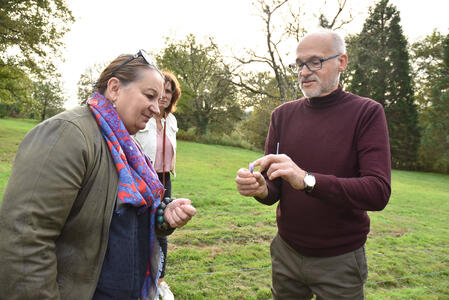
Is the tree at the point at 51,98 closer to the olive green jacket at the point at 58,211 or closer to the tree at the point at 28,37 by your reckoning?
the tree at the point at 28,37

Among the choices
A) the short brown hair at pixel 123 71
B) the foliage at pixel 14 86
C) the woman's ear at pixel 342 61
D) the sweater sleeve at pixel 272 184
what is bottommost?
the sweater sleeve at pixel 272 184

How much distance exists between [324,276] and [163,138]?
7.81 feet

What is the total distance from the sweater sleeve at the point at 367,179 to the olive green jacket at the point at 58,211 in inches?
46.6

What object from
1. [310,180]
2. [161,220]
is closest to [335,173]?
[310,180]

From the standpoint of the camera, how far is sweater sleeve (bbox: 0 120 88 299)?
47.1 inches

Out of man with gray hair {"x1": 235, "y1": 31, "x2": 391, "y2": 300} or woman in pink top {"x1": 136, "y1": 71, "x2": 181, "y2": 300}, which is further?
woman in pink top {"x1": 136, "y1": 71, "x2": 181, "y2": 300}

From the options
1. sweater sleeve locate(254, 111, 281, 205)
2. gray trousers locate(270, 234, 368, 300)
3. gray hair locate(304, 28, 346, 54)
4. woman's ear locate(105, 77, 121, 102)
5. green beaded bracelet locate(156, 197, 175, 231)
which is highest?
gray hair locate(304, 28, 346, 54)

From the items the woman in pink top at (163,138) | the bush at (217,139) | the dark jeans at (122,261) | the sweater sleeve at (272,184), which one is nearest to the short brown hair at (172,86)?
the woman in pink top at (163,138)

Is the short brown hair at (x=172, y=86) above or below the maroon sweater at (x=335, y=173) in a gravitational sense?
above

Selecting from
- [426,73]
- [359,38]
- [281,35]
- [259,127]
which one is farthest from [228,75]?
[426,73]

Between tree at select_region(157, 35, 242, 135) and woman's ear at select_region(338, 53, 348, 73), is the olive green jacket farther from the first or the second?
tree at select_region(157, 35, 242, 135)

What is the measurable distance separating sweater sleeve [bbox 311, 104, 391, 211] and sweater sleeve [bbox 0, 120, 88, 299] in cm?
129

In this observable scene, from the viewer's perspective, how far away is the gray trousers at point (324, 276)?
6.37ft

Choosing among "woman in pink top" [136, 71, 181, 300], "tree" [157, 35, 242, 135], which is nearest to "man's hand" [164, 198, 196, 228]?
"woman in pink top" [136, 71, 181, 300]
